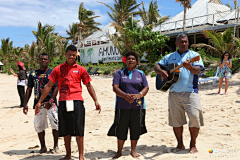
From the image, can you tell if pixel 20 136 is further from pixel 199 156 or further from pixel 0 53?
pixel 0 53

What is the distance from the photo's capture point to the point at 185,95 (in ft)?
12.0

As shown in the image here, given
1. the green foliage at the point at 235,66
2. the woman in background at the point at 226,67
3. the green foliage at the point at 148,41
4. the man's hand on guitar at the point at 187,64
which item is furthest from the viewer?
the green foliage at the point at 148,41

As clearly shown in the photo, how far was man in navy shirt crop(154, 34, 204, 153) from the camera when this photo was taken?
3596 millimetres

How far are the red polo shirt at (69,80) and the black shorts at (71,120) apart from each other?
103 millimetres

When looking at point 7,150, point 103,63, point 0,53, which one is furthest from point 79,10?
point 7,150

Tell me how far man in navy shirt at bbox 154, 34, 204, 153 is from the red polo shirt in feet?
4.10

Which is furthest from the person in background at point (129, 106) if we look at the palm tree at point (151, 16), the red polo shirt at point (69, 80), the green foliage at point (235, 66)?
the palm tree at point (151, 16)

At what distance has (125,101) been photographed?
365 cm

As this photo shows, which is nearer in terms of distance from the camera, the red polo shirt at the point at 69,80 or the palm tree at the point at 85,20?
the red polo shirt at the point at 69,80

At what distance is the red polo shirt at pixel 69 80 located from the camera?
137 inches

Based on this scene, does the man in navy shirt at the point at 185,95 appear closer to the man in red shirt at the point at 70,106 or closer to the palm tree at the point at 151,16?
the man in red shirt at the point at 70,106

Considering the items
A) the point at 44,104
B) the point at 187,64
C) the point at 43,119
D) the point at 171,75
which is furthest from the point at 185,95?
the point at 43,119

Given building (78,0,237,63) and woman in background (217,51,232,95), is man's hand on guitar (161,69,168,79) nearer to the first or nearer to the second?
woman in background (217,51,232,95)

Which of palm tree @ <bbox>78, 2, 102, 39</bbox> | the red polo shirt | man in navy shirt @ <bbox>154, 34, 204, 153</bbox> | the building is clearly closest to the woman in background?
man in navy shirt @ <bbox>154, 34, 204, 153</bbox>
